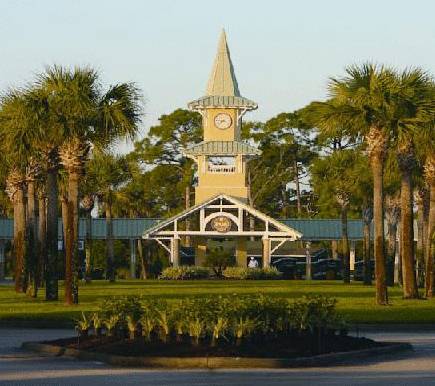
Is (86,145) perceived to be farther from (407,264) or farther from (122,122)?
(407,264)

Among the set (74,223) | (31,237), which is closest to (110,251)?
(31,237)

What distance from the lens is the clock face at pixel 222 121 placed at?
88.4 m

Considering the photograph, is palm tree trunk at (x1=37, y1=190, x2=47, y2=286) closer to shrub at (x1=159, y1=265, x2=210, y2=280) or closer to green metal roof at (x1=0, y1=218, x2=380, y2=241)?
shrub at (x1=159, y1=265, x2=210, y2=280)

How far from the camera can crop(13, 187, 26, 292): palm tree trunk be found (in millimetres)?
56500

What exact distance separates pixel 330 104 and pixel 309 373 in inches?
889

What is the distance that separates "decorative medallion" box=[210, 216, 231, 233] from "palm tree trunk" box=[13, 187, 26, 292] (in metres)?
25.3

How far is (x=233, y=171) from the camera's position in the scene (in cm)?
8775

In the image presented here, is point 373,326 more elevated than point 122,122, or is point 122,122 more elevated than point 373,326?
point 122,122

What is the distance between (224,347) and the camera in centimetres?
2247

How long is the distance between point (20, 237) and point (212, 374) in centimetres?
3915

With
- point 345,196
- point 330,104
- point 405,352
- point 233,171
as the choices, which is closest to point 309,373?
point 405,352

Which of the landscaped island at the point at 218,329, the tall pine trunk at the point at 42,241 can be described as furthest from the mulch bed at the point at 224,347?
the tall pine trunk at the point at 42,241

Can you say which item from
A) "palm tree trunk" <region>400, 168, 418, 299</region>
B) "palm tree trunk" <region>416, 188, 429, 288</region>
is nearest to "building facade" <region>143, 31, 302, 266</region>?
"palm tree trunk" <region>416, 188, 429, 288</region>

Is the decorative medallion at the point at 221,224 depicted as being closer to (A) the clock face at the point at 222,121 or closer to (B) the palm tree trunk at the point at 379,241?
(A) the clock face at the point at 222,121
